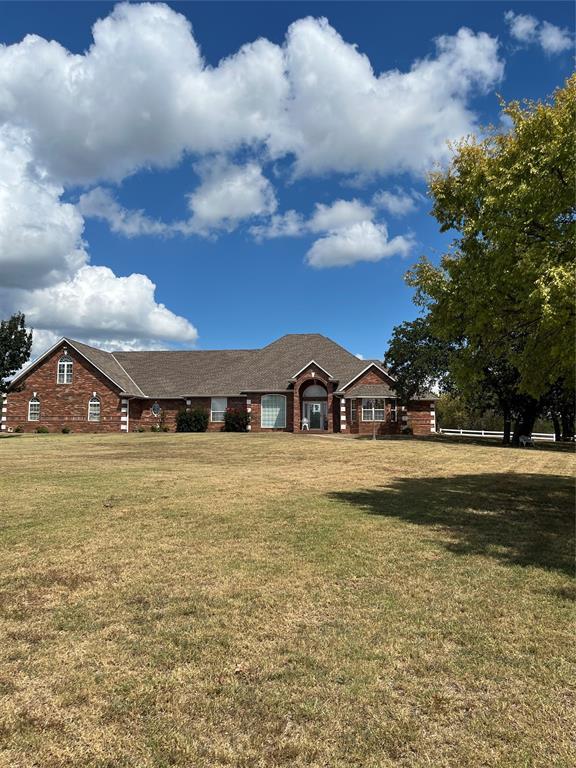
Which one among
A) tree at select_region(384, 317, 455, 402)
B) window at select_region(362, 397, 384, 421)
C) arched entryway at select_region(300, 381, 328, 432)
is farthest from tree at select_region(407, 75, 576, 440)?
arched entryway at select_region(300, 381, 328, 432)

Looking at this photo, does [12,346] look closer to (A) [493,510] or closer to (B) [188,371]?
(B) [188,371]

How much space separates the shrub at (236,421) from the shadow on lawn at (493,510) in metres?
26.9

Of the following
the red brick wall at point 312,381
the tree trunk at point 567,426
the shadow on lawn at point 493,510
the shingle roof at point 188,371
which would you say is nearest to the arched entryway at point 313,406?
the red brick wall at point 312,381

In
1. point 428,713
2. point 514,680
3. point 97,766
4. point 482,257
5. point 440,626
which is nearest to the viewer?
point 97,766

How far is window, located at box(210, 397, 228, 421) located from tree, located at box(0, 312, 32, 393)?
1483cm

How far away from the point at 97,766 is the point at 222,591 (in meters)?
3.00

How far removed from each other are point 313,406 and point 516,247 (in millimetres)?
32123

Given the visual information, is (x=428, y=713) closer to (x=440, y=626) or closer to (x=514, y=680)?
(x=514, y=680)

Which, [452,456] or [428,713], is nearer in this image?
[428,713]

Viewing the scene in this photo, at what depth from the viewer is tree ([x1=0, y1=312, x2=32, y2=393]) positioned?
3791 cm

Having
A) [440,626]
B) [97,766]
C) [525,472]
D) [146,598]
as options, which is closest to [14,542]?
[146,598]

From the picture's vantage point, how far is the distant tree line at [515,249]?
11.0 metres

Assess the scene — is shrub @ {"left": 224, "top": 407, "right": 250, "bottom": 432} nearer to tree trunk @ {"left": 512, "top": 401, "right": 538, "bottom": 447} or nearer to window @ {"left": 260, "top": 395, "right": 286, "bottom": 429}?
window @ {"left": 260, "top": 395, "right": 286, "bottom": 429}

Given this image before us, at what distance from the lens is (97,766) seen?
3281 millimetres
